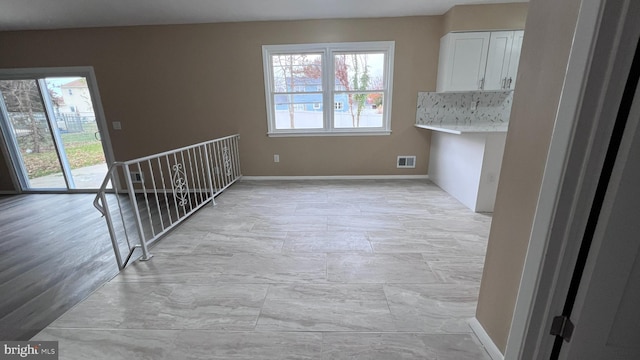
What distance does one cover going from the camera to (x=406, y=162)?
13.8 ft

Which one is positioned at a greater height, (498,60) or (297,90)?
(498,60)

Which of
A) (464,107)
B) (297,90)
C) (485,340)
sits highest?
(297,90)

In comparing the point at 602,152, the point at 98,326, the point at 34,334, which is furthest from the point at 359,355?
the point at 34,334

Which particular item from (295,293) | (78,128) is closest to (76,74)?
(78,128)

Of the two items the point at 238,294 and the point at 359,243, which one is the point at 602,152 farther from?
the point at 238,294

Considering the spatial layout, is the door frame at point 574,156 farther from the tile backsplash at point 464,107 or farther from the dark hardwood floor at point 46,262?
the tile backsplash at point 464,107

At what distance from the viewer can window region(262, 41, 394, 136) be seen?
12.5 ft

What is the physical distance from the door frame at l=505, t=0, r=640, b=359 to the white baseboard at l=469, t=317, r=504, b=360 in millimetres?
289

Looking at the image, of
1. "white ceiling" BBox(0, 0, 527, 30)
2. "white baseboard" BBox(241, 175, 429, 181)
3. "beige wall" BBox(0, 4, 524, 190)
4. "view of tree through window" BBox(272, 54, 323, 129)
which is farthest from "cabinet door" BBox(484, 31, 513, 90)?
"view of tree through window" BBox(272, 54, 323, 129)

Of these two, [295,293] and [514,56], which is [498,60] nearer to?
[514,56]

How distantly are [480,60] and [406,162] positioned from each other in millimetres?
1790

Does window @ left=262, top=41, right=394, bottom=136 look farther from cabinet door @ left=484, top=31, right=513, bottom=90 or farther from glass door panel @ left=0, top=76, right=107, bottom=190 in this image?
glass door panel @ left=0, top=76, right=107, bottom=190

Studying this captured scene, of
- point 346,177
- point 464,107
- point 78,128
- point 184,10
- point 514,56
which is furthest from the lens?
point 346,177

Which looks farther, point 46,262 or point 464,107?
point 464,107
